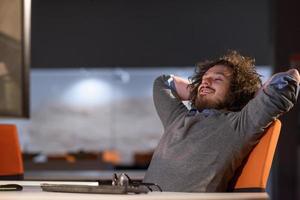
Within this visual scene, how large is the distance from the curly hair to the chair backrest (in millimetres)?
405

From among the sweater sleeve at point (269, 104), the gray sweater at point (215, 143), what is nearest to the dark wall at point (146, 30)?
the gray sweater at point (215, 143)

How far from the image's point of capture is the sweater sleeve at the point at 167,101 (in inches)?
109

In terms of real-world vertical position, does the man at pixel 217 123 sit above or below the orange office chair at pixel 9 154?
above

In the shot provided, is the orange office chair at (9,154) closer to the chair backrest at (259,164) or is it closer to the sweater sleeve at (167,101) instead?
the sweater sleeve at (167,101)

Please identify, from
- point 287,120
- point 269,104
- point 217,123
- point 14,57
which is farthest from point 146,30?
point 269,104

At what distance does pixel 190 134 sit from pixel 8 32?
2525 millimetres

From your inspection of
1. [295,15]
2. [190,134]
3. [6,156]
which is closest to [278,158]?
[295,15]

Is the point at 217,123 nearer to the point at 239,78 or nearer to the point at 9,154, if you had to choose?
the point at 239,78

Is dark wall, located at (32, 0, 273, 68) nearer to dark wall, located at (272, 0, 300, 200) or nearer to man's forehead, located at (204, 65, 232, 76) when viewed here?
dark wall, located at (272, 0, 300, 200)

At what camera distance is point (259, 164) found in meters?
2.21

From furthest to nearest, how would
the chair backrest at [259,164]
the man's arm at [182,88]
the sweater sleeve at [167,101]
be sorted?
the man's arm at [182,88] → the sweater sleeve at [167,101] → the chair backrest at [259,164]

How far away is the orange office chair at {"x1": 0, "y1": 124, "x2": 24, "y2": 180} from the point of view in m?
3.54

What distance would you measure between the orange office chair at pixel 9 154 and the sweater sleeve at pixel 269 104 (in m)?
1.67

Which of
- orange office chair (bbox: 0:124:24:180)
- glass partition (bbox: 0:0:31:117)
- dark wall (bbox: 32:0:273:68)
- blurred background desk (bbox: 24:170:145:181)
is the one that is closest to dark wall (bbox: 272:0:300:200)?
dark wall (bbox: 32:0:273:68)
